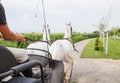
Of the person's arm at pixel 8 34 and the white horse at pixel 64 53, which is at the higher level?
the person's arm at pixel 8 34

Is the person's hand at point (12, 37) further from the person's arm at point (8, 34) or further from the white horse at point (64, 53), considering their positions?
the white horse at point (64, 53)

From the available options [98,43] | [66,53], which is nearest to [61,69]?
[66,53]

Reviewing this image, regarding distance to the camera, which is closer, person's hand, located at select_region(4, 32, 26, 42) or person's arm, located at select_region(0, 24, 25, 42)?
person's arm, located at select_region(0, 24, 25, 42)

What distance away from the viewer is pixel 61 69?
3.34 metres

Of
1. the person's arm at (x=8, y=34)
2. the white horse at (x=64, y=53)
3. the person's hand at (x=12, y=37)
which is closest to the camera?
the person's arm at (x=8, y=34)

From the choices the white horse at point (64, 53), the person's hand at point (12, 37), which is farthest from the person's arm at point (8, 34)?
the white horse at point (64, 53)

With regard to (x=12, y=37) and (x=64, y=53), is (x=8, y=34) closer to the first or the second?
(x=12, y=37)

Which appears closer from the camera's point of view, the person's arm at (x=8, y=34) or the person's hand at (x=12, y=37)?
the person's arm at (x=8, y=34)

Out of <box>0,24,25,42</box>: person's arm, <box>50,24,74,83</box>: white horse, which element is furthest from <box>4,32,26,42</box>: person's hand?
<box>50,24,74,83</box>: white horse

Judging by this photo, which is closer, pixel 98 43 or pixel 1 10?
pixel 1 10

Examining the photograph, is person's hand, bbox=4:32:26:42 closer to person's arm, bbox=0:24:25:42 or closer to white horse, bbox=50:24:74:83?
person's arm, bbox=0:24:25:42

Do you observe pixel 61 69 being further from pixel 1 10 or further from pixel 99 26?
pixel 99 26

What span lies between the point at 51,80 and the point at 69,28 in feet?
15.6

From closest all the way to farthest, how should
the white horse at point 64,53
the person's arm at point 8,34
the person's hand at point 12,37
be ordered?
the person's arm at point 8,34 < the person's hand at point 12,37 < the white horse at point 64,53
